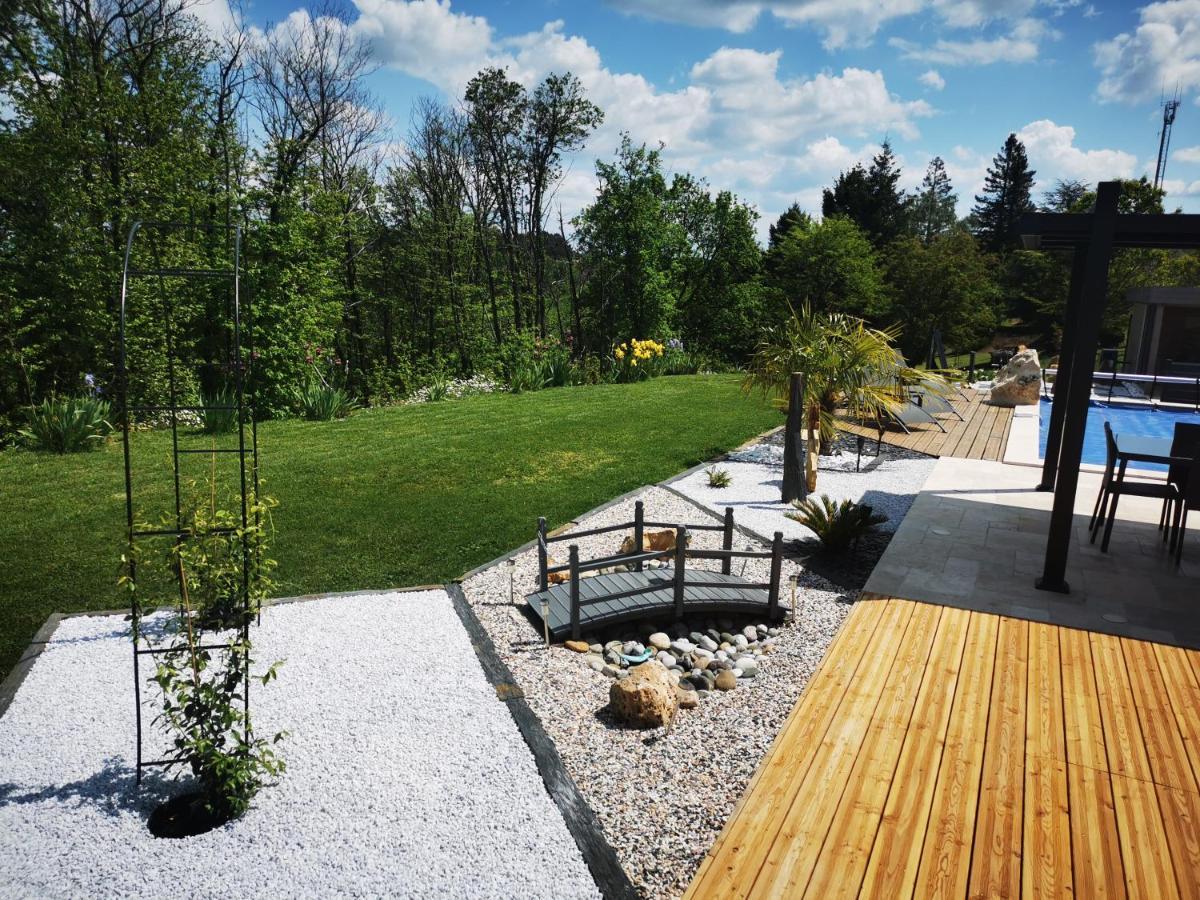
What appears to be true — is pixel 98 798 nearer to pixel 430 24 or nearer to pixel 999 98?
pixel 999 98

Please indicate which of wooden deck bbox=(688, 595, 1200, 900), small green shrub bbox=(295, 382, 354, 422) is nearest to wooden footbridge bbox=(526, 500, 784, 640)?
wooden deck bbox=(688, 595, 1200, 900)

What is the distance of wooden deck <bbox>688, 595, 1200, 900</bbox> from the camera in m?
2.60

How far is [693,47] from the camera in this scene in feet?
41.0

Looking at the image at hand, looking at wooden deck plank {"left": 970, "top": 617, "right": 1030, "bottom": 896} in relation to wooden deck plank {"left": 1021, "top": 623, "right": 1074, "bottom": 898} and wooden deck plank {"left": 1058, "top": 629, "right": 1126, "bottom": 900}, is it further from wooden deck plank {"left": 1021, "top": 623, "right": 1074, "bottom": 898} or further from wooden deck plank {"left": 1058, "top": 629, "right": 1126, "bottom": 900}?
wooden deck plank {"left": 1058, "top": 629, "right": 1126, "bottom": 900}

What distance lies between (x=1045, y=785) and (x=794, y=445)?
469 centimetres

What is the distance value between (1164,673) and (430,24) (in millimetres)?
15002

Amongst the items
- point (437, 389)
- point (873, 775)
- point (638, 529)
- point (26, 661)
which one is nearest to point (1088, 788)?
point (873, 775)

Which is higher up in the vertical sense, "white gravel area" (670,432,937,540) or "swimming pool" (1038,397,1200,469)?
"swimming pool" (1038,397,1200,469)

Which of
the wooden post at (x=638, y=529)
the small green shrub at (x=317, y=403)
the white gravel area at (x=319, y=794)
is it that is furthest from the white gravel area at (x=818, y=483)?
the small green shrub at (x=317, y=403)

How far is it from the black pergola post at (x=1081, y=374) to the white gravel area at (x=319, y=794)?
13.5 feet

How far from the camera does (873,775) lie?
3.16m

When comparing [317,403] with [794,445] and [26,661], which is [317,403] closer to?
[26,661]

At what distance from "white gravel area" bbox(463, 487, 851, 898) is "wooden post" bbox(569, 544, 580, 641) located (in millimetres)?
136

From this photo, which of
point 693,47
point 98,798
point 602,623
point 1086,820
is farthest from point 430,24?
point 1086,820
